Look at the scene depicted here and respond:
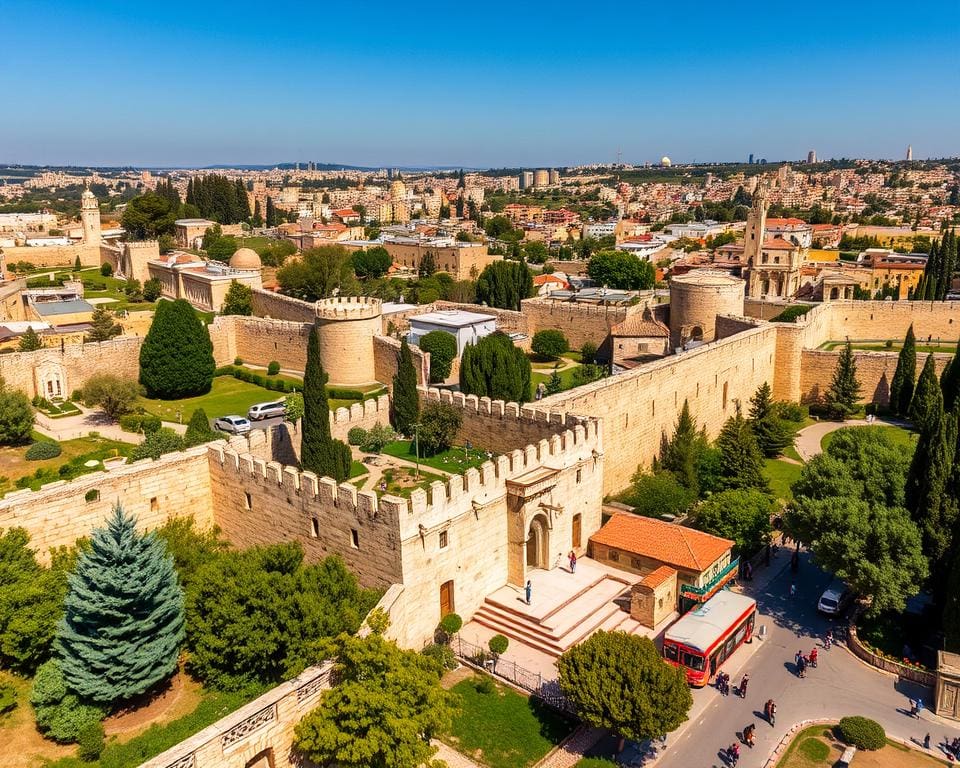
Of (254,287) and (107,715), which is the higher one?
(254,287)

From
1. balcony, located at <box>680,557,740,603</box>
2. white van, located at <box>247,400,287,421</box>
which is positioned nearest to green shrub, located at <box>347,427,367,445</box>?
white van, located at <box>247,400,287,421</box>

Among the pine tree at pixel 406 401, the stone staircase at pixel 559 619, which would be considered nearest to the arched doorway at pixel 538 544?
the stone staircase at pixel 559 619

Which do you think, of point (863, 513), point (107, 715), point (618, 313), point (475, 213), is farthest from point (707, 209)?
point (107, 715)

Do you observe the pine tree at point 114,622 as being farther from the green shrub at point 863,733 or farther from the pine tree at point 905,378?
the pine tree at point 905,378

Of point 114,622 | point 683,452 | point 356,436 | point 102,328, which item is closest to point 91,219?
point 102,328

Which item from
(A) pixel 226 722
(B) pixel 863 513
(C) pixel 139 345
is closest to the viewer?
(A) pixel 226 722

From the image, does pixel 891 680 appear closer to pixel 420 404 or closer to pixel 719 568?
pixel 719 568

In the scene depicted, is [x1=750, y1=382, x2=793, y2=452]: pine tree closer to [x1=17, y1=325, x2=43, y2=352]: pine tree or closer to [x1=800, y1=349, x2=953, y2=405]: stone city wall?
[x1=800, y1=349, x2=953, y2=405]: stone city wall
